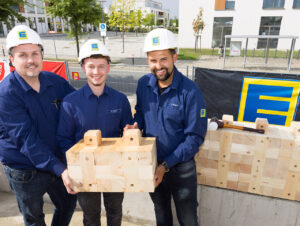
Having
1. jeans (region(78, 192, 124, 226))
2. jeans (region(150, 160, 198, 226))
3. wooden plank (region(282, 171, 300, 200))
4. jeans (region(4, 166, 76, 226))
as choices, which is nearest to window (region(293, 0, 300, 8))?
wooden plank (region(282, 171, 300, 200))

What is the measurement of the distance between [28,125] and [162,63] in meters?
1.62

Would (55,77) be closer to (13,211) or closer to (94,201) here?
(94,201)

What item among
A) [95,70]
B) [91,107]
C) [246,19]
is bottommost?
[91,107]

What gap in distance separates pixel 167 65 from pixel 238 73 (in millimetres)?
3974

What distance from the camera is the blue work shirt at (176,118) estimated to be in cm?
260

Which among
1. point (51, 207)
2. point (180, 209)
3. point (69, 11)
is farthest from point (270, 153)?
point (69, 11)

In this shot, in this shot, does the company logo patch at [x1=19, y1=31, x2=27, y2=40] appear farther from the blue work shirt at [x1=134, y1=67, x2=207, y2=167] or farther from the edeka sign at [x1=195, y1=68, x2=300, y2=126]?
the edeka sign at [x1=195, y1=68, x2=300, y2=126]

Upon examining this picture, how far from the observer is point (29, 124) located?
252cm

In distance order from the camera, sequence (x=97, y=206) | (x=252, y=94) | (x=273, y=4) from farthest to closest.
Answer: (x=273, y=4) < (x=252, y=94) < (x=97, y=206)

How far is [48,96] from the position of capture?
2783mm

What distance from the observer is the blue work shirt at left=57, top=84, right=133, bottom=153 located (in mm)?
2641

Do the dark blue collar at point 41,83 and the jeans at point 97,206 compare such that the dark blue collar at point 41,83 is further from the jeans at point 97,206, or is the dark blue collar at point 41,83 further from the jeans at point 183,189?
the jeans at point 183,189

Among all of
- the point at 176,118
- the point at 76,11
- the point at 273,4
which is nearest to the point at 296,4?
the point at 273,4

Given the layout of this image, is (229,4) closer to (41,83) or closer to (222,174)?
(222,174)
